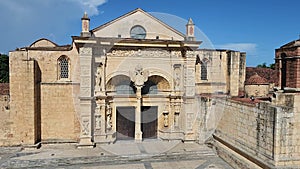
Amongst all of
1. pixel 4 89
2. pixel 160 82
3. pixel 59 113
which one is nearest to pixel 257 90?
pixel 160 82

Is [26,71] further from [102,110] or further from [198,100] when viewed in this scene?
[198,100]

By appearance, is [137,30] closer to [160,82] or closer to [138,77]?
[138,77]

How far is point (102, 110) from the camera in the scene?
15.1 m

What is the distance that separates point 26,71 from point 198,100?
431 inches

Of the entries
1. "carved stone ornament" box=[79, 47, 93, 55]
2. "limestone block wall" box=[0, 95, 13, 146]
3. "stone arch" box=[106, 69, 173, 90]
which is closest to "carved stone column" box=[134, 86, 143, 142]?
"stone arch" box=[106, 69, 173, 90]

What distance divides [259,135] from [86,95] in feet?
31.2

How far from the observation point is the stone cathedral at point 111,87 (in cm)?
1474

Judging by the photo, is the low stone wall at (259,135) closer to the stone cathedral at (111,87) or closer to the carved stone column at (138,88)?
the stone cathedral at (111,87)

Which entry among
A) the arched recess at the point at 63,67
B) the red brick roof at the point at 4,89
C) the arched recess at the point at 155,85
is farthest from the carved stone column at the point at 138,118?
the red brick roof at the point at 4,89

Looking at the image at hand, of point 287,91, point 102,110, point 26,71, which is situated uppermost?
point 26,71

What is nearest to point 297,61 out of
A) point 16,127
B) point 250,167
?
point 250,167

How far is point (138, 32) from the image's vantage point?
16000 millimetres

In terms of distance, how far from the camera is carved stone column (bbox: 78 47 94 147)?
14336 mm

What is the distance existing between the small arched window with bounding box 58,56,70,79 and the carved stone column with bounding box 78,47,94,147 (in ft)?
7.46
